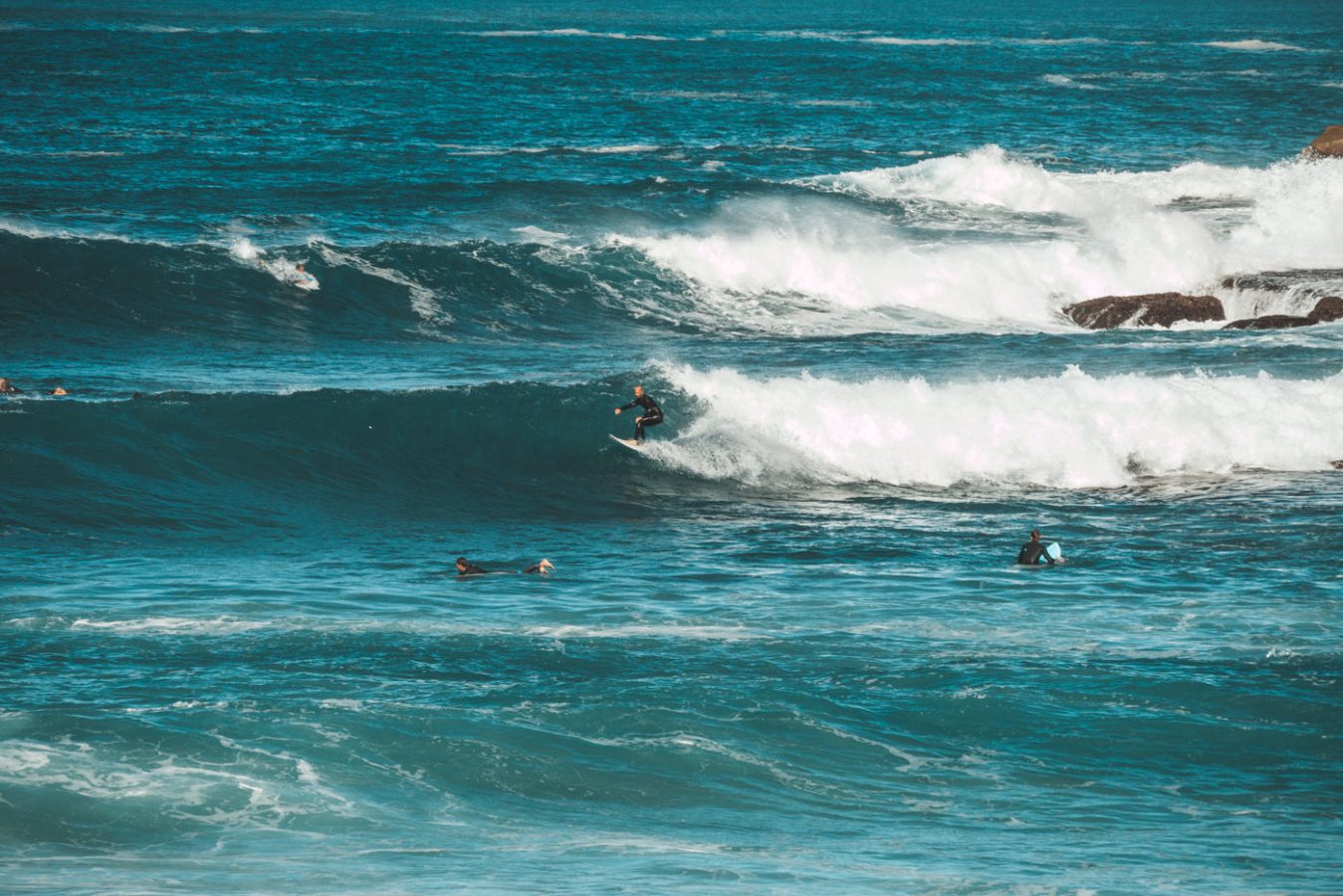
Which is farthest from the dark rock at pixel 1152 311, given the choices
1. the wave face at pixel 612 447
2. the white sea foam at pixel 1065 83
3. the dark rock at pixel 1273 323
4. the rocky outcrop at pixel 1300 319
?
the white sea foam at pixel 1065 83

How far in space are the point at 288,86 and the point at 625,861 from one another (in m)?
63.4

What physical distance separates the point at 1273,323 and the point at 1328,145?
76.0 feet

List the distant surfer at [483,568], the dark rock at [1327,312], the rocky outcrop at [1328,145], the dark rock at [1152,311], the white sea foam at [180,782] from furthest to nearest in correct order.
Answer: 1. the rocky outcrop at [1328,145]
2. the dark rock at [1152,311]
3. the dark rock at [1327,312]
4. the distant surfer at [483,568]
5. the white sea foam at [180,782]

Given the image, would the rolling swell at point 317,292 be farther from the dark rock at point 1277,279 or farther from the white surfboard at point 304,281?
the dark rock at point 1277,279

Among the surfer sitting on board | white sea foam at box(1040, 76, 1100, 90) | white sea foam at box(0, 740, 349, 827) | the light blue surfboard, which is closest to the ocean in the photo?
white sea foam at box(0, 740, 349, 827)

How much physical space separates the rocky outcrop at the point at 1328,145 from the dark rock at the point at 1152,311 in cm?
2029

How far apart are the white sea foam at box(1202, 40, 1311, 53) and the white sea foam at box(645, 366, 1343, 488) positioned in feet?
305

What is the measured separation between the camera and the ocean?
Result: 13.4 metres

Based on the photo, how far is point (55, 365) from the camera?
28.9 meters

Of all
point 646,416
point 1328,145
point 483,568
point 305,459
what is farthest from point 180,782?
point 1328,145

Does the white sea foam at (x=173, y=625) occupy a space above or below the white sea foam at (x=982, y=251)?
below

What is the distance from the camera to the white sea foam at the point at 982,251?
124ft

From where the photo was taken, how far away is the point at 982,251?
4044 cm

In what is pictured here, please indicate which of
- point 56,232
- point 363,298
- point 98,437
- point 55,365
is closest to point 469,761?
point 98,437
